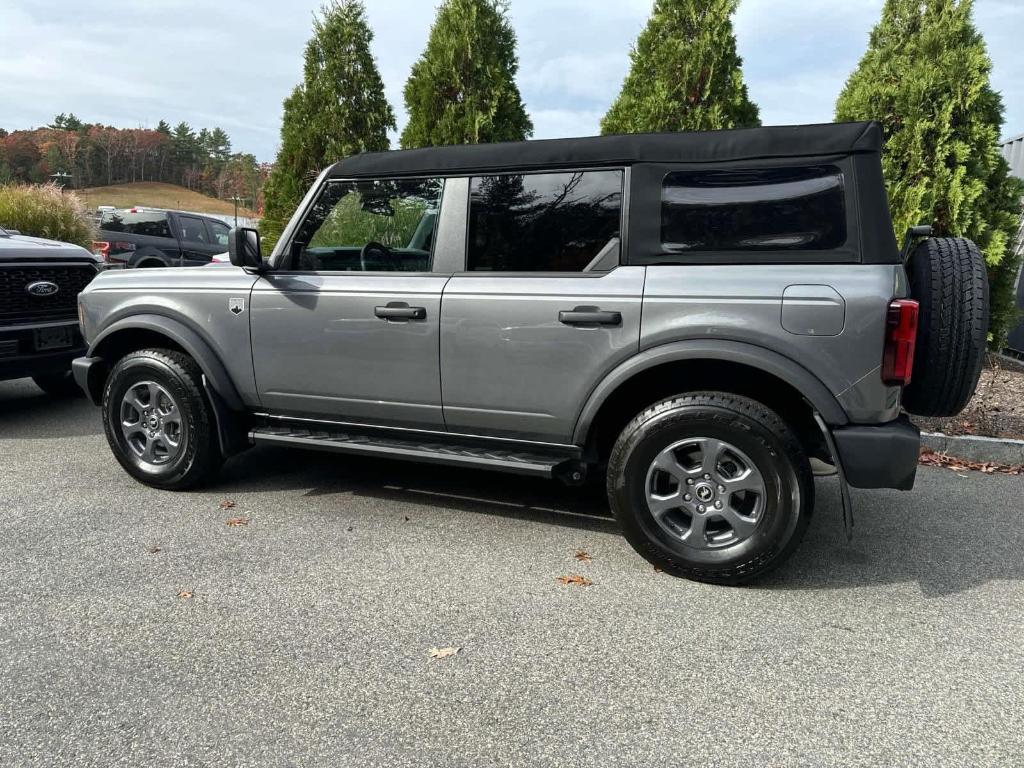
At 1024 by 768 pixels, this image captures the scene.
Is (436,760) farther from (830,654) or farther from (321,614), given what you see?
(830,654)

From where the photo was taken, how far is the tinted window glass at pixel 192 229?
1485 cm

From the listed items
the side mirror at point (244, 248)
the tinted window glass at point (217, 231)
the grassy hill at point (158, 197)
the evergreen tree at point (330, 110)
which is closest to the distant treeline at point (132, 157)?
the grassy hill at point (158, 197)

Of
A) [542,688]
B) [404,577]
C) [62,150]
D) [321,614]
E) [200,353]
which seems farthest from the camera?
[62,150]

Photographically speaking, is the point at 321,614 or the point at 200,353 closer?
the point at 321,614

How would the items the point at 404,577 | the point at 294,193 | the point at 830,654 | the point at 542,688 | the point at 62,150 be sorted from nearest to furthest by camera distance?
the point at 542,688, the point at 830,654, the point at 404,577, the point at 294,193, the point at 62,150

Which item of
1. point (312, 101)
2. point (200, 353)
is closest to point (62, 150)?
point (312, 101)

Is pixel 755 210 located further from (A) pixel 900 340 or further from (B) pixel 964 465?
(B) pixel 964 465

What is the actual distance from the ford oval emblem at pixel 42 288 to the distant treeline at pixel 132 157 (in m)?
77.6

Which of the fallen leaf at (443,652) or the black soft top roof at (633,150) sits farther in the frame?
the black soft top roof at (633,150)

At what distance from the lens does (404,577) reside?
3.28 metres

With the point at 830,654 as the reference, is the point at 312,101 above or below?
above

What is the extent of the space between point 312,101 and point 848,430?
28.7 feet

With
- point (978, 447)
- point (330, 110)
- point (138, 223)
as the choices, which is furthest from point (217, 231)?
point (978, 447)

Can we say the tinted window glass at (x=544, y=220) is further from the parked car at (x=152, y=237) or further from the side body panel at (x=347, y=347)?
the parked car at (x=152, y=237)
